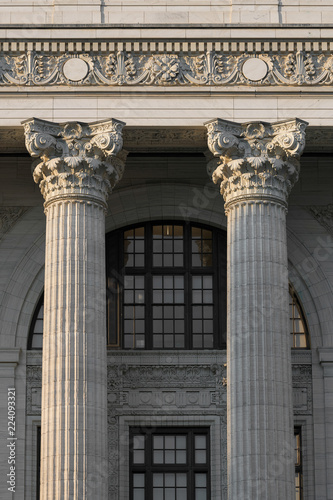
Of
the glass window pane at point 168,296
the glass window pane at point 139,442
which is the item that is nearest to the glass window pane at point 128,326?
the glass window pane at point 168,296

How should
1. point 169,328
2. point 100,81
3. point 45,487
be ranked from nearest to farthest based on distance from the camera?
point 45,487, point 100,81, point 169,328

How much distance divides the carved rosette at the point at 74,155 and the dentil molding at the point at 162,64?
1412 millimetres

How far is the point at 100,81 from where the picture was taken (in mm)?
44062

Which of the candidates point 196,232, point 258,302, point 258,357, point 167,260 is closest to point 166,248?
point 167,260

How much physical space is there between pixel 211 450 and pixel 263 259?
707 cm

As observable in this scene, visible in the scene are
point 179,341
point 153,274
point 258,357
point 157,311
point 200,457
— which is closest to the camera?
point 258,357

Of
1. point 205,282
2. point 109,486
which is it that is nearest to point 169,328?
point 205,282

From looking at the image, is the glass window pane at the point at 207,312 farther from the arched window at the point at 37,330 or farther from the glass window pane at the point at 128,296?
the arched window at the point at 37,330

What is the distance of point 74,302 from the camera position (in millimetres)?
42031

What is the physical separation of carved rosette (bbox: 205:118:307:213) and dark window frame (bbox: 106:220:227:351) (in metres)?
5.04

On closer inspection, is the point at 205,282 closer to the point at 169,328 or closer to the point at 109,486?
the point at 169,328

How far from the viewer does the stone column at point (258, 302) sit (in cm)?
4097

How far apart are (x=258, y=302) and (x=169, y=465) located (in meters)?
7.11

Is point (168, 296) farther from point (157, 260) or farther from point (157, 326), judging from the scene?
point (157, 260)
